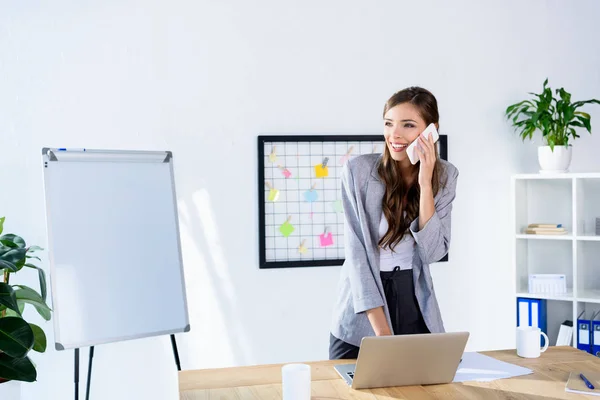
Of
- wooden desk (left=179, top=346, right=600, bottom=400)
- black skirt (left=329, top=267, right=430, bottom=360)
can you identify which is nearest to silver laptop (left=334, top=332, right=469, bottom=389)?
wooden desk (left=179, top=346, right=600, bottom=400)

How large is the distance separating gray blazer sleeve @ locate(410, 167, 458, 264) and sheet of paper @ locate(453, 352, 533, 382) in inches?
14.5

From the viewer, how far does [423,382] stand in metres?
1.81

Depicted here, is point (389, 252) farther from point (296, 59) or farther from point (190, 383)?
point (296, 59)

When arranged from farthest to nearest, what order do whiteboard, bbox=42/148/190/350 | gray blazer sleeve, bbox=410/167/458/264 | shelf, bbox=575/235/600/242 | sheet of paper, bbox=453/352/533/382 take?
shelf, bbox=575/235/600/242, whiteboard, bbox=42/148/190/350, gray blazer sleeve, bbox=410/167/458/264, sheet of paper, bbox=453/352/533/382

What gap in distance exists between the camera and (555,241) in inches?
159

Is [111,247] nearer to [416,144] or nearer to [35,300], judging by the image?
[35,300]

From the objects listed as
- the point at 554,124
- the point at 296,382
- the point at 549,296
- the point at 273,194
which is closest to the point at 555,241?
the point at 549,296

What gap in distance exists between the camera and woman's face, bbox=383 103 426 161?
2271 millimetres

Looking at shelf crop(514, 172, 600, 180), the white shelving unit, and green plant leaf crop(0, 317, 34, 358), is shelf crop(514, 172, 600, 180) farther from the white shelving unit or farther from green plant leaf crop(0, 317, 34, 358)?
green plant leaf crop(0, 317, 34, 358)

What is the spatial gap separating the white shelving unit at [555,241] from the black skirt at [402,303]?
1.69 metres

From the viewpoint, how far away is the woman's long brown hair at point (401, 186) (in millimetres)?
2264

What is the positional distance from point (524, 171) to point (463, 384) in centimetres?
246

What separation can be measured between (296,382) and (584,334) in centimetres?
260

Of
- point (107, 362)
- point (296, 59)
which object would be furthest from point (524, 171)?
point (107, 362)
